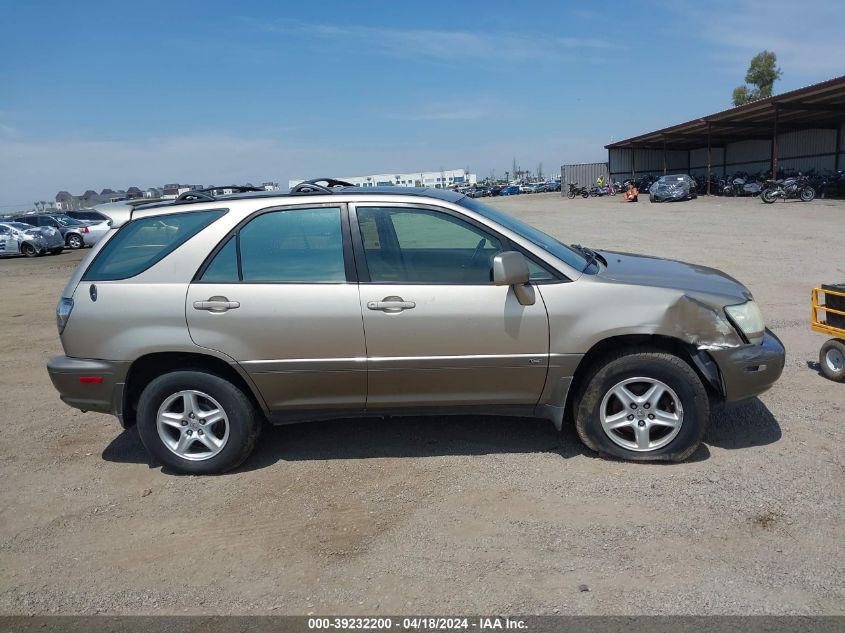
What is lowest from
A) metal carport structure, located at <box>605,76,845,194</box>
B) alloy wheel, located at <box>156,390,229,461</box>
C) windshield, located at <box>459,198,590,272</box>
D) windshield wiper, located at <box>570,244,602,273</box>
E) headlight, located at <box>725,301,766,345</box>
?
alloy wheel, located at <box>156,390,229,461</box>

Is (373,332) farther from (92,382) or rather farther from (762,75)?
(762,75)

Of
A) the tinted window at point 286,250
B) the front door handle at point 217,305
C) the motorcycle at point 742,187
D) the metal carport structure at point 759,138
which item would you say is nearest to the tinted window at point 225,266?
the tinted window at point 286,250

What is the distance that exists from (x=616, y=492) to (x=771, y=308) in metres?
5.61

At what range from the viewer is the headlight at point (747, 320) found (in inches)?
161

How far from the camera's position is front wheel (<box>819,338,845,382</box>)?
17.7 ft

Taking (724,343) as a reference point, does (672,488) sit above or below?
below

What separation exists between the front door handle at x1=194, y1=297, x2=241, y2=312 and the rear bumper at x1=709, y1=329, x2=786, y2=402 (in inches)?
118

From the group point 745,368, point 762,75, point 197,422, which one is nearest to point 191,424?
point 197,422

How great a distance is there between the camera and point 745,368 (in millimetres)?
4016

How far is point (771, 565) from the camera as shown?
121 inches

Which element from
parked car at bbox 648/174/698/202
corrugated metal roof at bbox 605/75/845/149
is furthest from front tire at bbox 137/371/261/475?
parked car at bbox 648/174/698/202

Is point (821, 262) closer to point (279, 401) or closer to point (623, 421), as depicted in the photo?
point (623, 421)

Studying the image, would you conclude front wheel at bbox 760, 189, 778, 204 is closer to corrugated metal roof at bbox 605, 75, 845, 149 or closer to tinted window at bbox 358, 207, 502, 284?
corrugated metal roof at bbox 605, 75, 845, 149

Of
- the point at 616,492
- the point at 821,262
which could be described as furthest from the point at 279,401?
the point at 821,262
